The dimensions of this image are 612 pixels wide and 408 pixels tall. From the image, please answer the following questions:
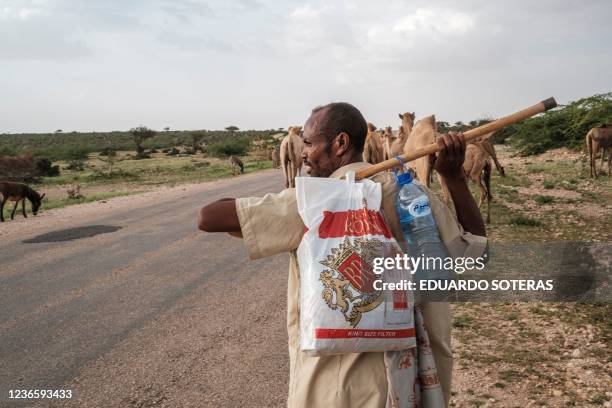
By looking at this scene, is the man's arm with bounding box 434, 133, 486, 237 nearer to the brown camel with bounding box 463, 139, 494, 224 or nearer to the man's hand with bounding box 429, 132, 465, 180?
the man's hand with bounding box 429, 132, 465, 180

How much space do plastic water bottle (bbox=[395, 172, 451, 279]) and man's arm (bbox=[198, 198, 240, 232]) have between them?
1.83 ft

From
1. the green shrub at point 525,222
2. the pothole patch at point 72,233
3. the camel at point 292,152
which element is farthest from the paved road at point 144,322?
the camel at point 292,152

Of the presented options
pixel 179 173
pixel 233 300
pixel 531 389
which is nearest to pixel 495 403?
pixel 531 389

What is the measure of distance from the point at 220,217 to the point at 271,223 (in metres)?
0.18

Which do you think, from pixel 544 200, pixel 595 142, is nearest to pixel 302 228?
pixel 544 200

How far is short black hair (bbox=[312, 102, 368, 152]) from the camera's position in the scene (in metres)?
2.04

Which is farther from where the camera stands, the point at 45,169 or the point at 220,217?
the point at 45,169

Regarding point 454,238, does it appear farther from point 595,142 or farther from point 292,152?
point 595,142

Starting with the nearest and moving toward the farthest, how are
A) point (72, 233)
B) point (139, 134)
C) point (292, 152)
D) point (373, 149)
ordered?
point (72, 233), point (292, 152), point (373, 149), point (139, 134)

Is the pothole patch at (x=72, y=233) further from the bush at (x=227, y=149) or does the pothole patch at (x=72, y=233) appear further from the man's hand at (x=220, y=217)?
the bush at (x=227, y=149)

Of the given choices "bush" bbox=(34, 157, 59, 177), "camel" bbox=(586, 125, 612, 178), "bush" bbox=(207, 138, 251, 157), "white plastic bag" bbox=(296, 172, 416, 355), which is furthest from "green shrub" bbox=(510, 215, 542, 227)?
"bush" bbox=(207, 138, 251, 157)

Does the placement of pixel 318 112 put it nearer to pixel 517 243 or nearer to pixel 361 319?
pixel 361 319

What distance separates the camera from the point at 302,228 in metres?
1.83

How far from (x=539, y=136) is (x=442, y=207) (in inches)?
1037
